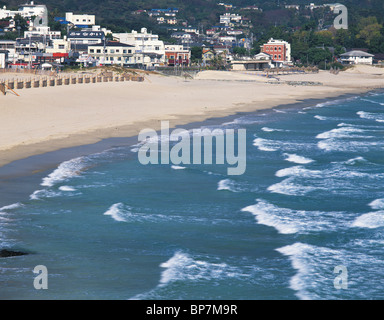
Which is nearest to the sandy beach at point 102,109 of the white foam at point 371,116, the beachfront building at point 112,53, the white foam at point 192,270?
the white foam at point 371,116

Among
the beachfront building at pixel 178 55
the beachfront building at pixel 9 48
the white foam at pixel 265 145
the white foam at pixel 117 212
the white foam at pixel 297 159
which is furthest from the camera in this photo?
the beachfront building at pixel 178 55

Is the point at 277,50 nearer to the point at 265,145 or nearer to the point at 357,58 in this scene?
the point at 357,58

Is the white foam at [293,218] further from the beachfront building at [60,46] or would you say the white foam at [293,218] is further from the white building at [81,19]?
the white building at [81,19]

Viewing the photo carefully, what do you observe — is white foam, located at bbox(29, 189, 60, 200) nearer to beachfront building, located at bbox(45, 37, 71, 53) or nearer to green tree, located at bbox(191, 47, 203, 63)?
beachfront building, located at bbox(45, 37, 71, 53)

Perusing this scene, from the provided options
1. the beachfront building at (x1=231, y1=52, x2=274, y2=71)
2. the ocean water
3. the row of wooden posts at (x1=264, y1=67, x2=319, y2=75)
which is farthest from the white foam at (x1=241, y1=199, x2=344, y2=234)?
the beachfront building at (x1=231, y1=52, x2=274, y2=71)
